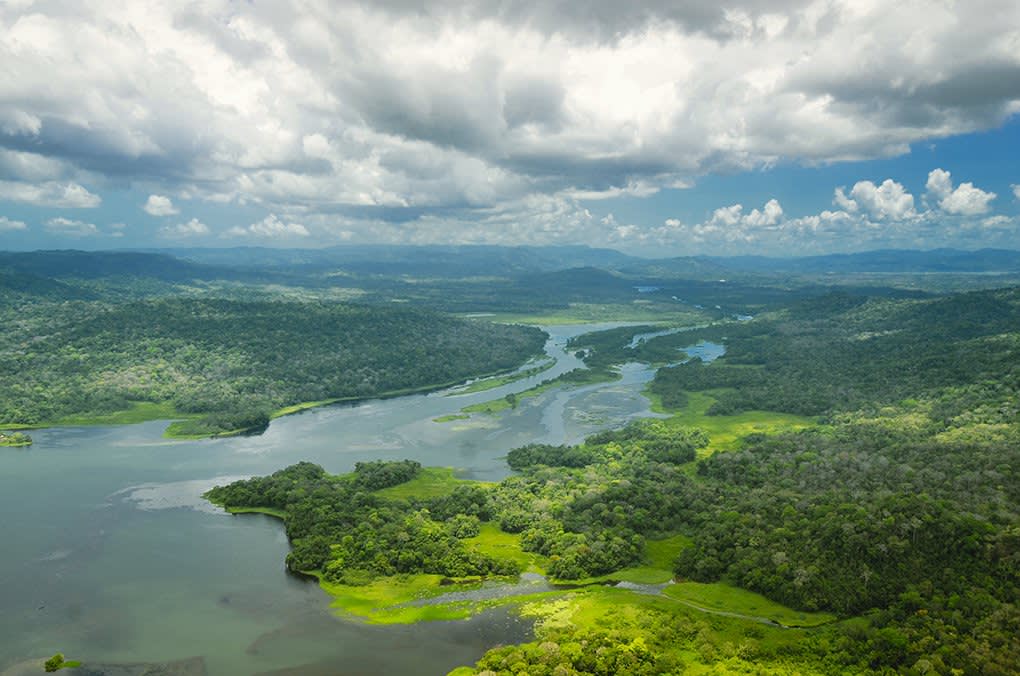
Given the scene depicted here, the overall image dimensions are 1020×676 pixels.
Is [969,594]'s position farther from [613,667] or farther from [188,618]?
[188,618]

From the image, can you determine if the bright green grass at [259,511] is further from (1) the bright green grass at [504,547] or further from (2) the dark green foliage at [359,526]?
(1) the bright green grass at [504,547]

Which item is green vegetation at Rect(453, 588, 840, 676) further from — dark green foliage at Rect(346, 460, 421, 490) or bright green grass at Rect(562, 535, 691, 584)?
Result: dark green foliage at Rect(346, 460, 421, 490)

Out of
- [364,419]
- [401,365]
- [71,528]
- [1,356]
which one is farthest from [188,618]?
[1,356]

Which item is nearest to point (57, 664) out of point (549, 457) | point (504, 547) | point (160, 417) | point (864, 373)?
point (504, 547)

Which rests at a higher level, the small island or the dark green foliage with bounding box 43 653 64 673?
the small island

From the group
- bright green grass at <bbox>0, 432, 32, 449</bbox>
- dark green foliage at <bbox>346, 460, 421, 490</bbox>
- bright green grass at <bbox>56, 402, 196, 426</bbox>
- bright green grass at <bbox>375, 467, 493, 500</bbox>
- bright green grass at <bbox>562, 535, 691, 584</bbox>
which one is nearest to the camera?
bright green grass at <bbox>562, 535, 691, 584</bbox>

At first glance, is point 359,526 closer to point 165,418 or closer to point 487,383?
point 165,418

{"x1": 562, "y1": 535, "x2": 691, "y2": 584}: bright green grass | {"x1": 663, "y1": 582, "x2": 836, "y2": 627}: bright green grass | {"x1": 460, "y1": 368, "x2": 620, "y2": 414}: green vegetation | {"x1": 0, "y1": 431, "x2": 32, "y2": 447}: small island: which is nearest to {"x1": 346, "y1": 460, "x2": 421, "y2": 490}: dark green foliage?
{"x1": 562, "y1": 535, "x2": 691, "y2": 584}: bright green grass

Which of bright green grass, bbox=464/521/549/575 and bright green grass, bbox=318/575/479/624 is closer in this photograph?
bright green grass, bbox=318/575/479/624
